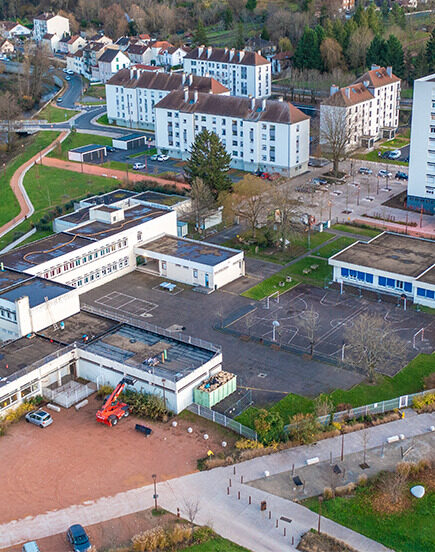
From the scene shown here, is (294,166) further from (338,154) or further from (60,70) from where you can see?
(60,70)

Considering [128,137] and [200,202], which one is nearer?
Result: [200,202]

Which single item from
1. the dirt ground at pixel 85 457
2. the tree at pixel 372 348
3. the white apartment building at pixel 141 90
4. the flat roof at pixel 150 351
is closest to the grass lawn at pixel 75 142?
the white apartment building at pixel 141 90

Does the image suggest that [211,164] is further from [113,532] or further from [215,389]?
[113,532]

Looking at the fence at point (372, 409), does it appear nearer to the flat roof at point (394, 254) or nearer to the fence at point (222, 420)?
the fence at point (222, 420)

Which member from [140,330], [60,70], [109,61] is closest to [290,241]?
[140,330]

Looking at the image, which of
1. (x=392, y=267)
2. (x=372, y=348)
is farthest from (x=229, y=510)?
(x=392, y=267)

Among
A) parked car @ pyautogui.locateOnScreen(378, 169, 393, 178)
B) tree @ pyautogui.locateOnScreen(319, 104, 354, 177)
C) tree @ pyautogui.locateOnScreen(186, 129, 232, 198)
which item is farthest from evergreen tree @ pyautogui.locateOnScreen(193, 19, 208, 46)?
tree @ pyautogui.locateOnScreen(186, 129, 232, 198)

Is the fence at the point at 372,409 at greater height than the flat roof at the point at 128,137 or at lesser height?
lesser

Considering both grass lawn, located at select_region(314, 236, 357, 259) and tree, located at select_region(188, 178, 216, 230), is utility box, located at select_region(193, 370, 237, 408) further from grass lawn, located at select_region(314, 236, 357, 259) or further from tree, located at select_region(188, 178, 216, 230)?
tree, located at select_region(188, 178, 216, 230)
